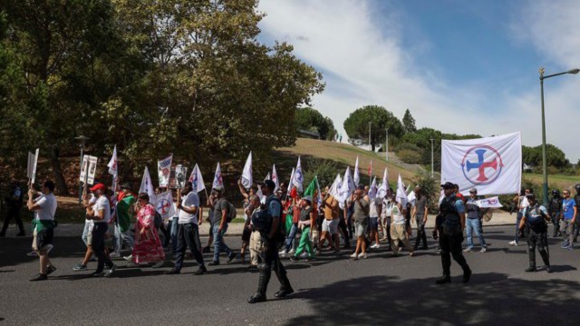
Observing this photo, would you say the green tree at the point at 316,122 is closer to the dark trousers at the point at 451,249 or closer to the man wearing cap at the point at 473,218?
the man wearing cap at the point at 473,218

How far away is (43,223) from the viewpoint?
7.88 metres

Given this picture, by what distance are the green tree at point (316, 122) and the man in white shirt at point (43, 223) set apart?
10115 centimetres

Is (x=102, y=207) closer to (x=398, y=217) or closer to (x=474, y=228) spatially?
(x=398, y=217)

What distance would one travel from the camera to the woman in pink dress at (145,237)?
874cm

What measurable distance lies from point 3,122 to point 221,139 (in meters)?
12.5

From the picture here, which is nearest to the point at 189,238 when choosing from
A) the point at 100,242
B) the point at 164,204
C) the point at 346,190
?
the point at 100,242

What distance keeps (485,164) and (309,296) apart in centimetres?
618

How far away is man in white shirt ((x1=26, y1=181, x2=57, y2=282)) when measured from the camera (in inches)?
308

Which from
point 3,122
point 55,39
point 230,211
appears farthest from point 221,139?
point 230,211

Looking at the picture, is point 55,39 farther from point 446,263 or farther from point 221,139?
point 446,263

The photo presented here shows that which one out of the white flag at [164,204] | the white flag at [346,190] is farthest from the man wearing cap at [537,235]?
the white flag at [164,204]

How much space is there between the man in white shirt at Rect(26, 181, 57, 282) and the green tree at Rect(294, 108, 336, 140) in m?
101

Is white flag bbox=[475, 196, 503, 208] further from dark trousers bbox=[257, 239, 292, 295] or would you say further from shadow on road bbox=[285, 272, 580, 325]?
dark trousers bbox=[257, 239, 292, 295]

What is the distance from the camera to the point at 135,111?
27.1m
